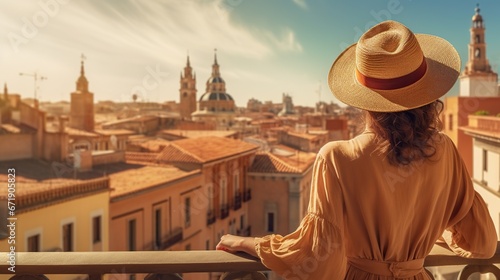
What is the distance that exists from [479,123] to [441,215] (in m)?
16.5

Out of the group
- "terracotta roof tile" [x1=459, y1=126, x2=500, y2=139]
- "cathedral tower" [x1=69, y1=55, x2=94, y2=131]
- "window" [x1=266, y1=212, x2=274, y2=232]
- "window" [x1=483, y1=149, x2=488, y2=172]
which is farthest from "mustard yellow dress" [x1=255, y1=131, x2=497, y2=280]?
"cathedral tower" [x1=69, y1=55, x2=94, y2=131]

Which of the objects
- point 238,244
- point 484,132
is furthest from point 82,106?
point 238,244

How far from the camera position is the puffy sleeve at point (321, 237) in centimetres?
149

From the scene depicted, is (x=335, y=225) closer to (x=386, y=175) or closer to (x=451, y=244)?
(x=386, y=175)

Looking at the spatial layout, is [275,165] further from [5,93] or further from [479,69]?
[479,69]

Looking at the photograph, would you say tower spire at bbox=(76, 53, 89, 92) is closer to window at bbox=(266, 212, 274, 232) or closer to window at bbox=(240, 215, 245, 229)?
window at bbox=(240, 215, 245, 229)

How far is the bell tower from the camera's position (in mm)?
33469

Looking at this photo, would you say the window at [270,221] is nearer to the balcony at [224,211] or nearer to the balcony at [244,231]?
the balcony at [244,231]

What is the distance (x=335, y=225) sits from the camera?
1.50 meters

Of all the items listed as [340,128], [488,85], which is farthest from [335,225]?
[340,128]

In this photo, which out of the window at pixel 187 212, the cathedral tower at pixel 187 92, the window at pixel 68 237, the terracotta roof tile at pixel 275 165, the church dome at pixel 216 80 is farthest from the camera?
the cathedral tower at pixel 187 92

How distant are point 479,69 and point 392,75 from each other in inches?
1435

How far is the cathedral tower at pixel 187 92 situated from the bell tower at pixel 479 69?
63562 mm

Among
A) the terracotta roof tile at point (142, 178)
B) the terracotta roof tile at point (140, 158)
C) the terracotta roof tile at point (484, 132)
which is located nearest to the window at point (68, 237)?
the terracotta roof tile at point (142, 178)
